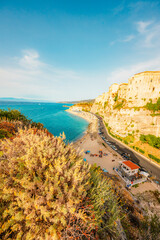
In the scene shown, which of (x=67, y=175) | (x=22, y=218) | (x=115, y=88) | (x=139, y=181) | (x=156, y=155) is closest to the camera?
(x=22, y=218)

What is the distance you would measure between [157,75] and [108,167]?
36271mm

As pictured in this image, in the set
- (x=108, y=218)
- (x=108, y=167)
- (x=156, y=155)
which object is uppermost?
(x=108, y=218)

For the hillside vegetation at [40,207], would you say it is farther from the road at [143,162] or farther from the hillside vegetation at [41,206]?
the road at [143,162]

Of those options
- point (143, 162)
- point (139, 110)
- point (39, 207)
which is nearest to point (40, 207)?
point (39, 207)

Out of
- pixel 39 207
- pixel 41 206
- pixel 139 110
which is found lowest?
pixel 39 207

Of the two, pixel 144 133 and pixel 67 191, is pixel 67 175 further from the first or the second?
pixel 144 133

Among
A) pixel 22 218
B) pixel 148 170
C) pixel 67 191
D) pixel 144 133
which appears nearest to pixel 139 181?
pixel 148 170

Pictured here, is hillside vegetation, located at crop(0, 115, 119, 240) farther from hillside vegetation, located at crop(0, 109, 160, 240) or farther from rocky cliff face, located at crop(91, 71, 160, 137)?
rocky cliff face, located at crop(91, 71, 160, 137)

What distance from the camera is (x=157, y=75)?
1298 inches

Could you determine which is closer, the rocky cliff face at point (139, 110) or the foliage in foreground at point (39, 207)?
the foliage in foreground at point (39, 207)

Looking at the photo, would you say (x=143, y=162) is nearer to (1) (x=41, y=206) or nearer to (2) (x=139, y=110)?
(2) (x=139, y=110)

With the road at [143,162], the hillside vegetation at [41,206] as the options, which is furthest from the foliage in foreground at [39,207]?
the road at [143,162]

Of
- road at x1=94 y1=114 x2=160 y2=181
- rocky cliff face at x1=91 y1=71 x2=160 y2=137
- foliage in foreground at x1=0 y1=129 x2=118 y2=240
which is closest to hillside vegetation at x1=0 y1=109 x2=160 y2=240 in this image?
foliage in foreground at x1=0 y1=129 x2=118 y2=240

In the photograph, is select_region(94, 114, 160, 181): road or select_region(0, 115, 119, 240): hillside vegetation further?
select_region(94, 114, 160, 181): road
